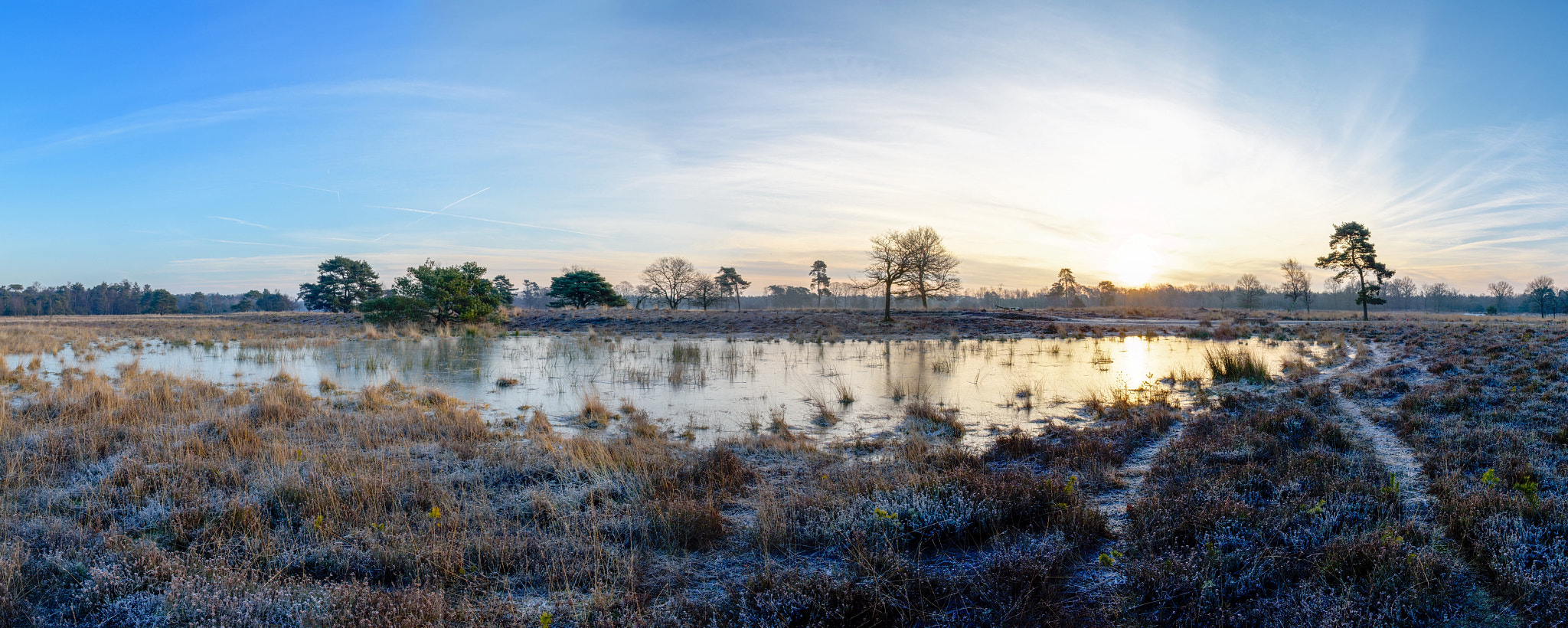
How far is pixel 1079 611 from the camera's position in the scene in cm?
381

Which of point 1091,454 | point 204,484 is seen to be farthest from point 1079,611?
point 204,484

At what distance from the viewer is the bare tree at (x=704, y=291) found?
261 ft

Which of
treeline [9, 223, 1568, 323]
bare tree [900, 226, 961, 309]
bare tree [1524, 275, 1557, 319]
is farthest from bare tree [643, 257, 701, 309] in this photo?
bare tree [1524, 275, 1557, 319]

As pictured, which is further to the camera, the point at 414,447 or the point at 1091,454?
the point at 414,447

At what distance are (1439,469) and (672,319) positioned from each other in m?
42.3

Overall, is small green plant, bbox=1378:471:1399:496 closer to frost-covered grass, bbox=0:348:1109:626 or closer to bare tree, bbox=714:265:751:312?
frost-covered grass, bbox=0:348:1109:626

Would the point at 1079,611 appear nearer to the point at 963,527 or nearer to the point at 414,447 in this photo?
the point at 963,527

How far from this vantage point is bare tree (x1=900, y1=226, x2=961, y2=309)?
4328 cm

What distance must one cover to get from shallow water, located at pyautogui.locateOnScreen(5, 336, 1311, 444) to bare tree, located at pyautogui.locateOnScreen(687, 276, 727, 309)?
50.1m

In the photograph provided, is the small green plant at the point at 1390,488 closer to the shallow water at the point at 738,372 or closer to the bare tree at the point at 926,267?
the shallow water at the point at 738,372

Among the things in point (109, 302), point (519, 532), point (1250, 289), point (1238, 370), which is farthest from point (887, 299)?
point (109, 302)

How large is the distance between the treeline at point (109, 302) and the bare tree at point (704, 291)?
198 ft

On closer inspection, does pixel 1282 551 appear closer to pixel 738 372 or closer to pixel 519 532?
pixel 519 532

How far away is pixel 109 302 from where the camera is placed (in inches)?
3971
